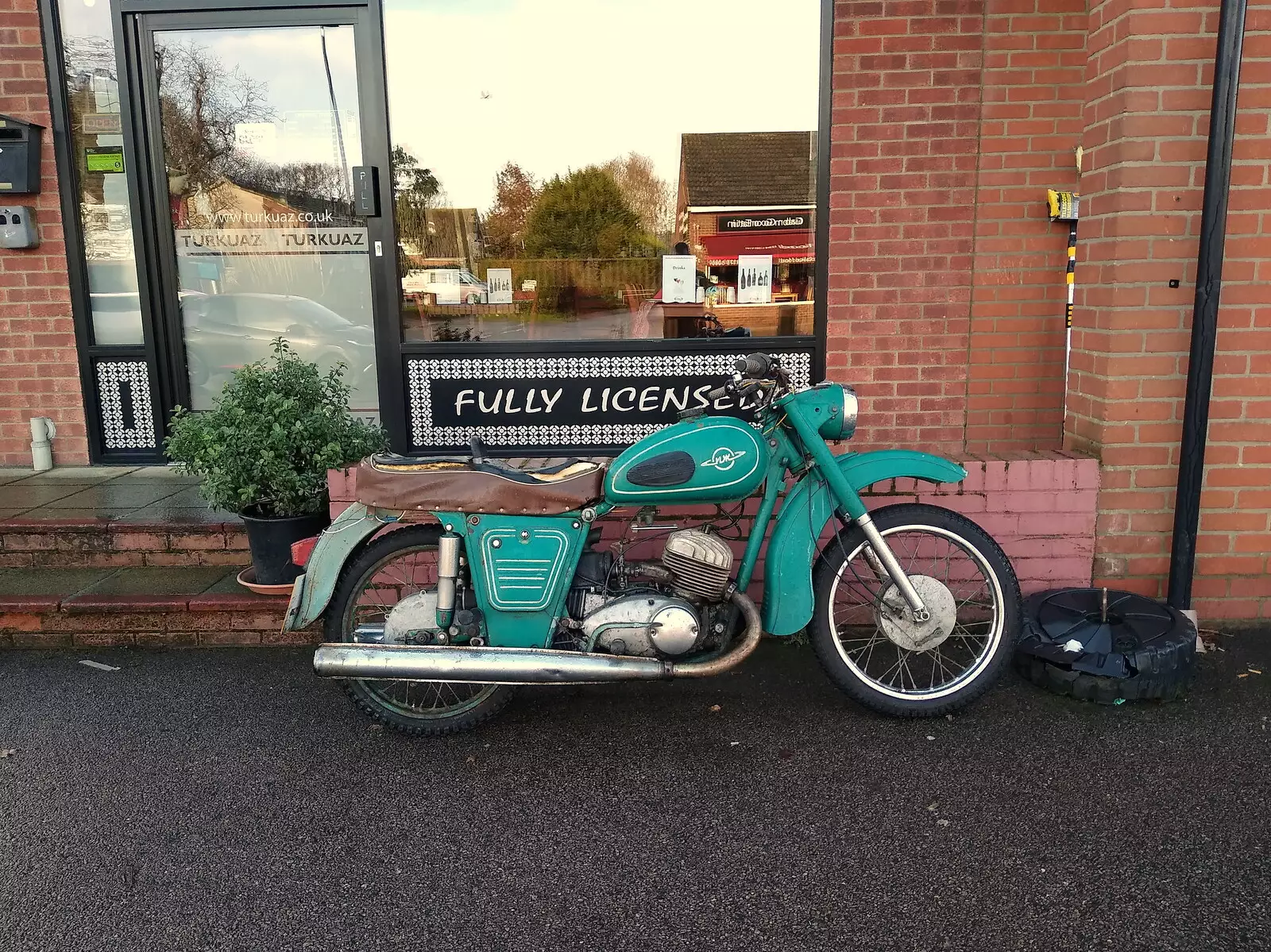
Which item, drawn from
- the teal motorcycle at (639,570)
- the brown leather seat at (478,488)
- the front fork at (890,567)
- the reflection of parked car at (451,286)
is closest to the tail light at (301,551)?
the teal motorcycle at (639,570)

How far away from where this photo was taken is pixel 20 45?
5883 mm

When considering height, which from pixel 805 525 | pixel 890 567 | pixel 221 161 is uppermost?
pixel 221 161

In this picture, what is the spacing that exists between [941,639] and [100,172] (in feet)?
19.2

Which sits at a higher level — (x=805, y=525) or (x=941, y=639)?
(x=805, y=525)

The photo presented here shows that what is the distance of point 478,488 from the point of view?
315 centimetres

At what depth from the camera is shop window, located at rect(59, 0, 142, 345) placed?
6.02 meters

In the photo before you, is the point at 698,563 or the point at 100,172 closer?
the point at 698,563

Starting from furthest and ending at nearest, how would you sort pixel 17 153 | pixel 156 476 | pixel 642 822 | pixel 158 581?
pixel 156 476, pixel 17 153, pixel 158 581, pixel 642 822

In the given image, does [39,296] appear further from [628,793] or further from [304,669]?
[628,793]

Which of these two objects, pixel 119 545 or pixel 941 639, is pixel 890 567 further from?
pixel 119 545

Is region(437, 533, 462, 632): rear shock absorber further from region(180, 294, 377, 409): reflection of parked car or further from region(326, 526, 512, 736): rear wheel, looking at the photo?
region(180, 294, 377, 409): reflection of parked car

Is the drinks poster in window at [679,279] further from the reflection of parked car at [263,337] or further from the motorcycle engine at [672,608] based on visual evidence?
the motorcycle engine at [672,608]

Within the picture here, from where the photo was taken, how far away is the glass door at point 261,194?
6043mm

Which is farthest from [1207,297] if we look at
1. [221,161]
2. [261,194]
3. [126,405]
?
[126,405]
